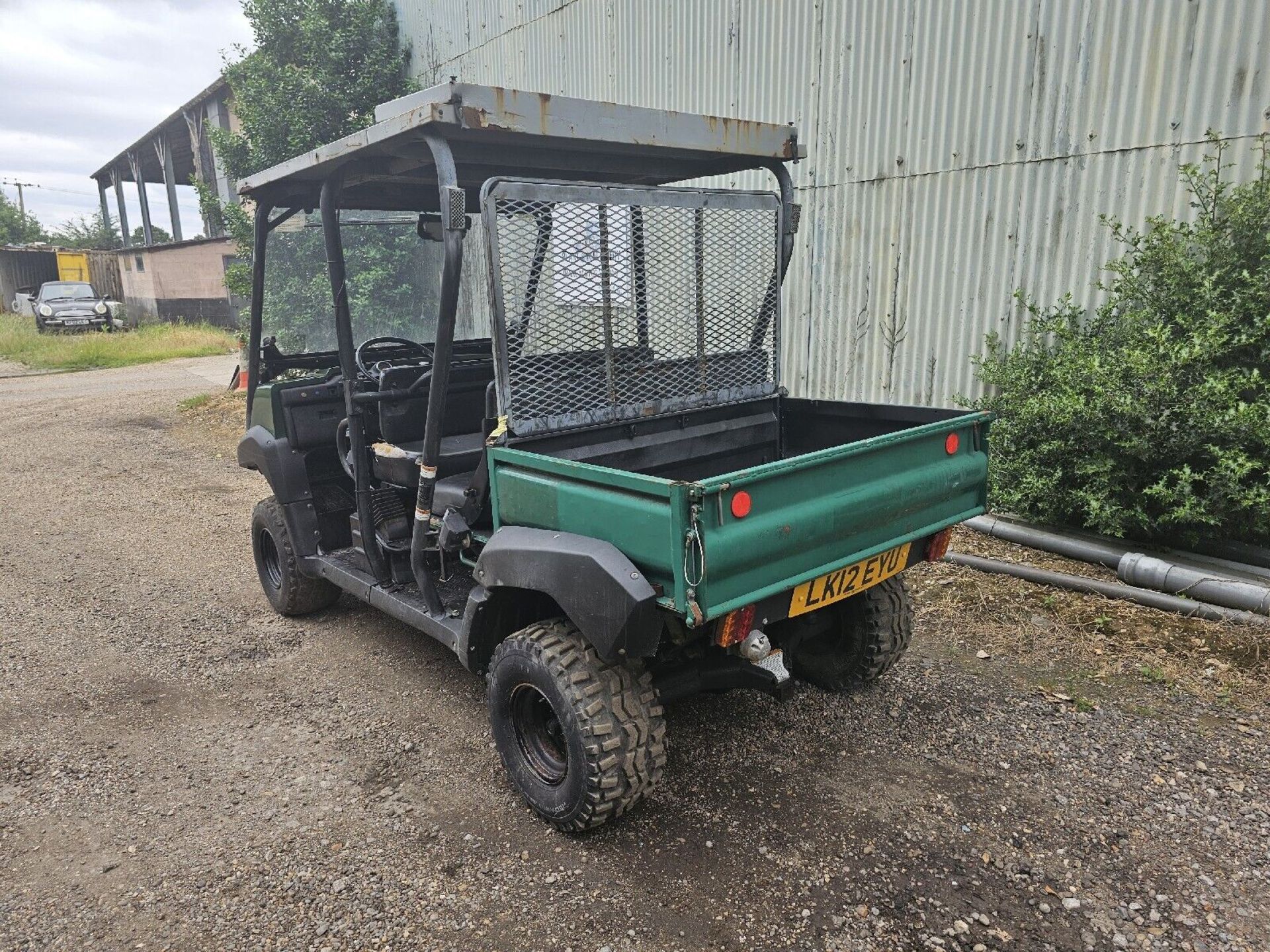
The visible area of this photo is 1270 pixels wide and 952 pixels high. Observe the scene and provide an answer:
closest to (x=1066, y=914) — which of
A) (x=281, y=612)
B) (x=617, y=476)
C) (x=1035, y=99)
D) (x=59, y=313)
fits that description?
(x=617, y=476)

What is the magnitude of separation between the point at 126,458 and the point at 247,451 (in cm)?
562

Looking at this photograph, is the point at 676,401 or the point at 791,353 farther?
the point at 791,353

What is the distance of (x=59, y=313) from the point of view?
21.7 m

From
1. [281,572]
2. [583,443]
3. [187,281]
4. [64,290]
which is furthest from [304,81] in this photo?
[64,290]

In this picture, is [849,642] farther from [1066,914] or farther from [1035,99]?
[1035,99]

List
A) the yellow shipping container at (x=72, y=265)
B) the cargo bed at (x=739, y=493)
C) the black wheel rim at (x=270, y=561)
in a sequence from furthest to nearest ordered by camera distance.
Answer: the yellow shipping container at (x=72, y=265) < the black wheel rim at (x=270, y=561) < the cargo bed at (x=739, y=493)

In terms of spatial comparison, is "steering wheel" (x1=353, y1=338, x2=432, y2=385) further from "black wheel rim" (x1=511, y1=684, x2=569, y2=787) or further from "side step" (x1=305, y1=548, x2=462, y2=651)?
"black wheel rim" (x1=511, y1=684, x2=569, y2=787)

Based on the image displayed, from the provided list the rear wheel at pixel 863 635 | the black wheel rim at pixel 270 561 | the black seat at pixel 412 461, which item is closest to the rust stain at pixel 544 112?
the black seat at pixel 412 461

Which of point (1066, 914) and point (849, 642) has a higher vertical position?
point (849, 642)

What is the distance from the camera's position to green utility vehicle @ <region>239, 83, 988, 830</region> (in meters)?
2.56

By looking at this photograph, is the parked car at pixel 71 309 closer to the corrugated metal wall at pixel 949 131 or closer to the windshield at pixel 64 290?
the windshield at pixel 64 290

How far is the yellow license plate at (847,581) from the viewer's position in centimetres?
275

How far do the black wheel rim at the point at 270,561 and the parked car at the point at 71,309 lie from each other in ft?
69.6

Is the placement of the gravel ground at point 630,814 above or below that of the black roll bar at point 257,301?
below
